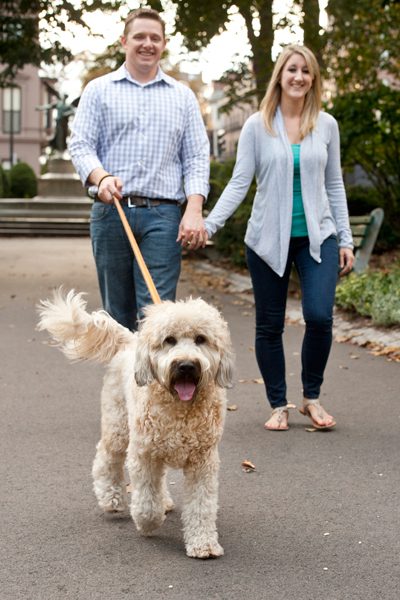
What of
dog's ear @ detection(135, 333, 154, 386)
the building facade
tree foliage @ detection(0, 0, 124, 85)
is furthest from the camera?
the building facade

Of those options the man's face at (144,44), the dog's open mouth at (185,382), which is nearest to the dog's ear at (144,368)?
the dog's open mouth at (185,382)

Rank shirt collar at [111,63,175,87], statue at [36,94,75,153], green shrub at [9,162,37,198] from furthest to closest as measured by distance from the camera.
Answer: green shrub at [9,162,37,198] < statue at [36,94,75,153] < shirt collar at [111,63,175,87]

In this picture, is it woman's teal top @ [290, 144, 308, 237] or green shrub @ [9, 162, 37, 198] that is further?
green shrub @ [9, 162, 37, 198]

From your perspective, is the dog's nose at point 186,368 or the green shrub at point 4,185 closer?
the dog's nose at point 186,368

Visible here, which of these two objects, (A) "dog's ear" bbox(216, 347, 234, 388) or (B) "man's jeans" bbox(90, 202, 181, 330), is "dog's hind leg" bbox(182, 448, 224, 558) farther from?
(B) "man's jeans" bbox(90, 202, 181, 330)

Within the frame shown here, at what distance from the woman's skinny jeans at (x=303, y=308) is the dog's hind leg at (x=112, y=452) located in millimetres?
2002

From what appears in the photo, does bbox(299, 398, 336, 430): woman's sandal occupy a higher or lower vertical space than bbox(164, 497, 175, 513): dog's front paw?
lower

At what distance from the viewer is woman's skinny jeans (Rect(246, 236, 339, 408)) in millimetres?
6445

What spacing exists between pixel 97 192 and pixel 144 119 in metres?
0.49

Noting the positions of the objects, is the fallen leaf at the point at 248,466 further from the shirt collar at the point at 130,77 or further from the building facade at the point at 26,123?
the building facade at the point at 26,123

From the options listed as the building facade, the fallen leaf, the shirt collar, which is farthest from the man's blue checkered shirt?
the building facade

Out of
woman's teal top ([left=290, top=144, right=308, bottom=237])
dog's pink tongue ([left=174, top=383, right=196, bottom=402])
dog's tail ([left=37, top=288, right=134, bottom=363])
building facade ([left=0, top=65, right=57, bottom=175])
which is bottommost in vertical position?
building facade ([left=0, top=65, right=57, bottom=175])

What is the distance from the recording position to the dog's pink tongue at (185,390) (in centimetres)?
403

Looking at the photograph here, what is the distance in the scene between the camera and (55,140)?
43062mm
